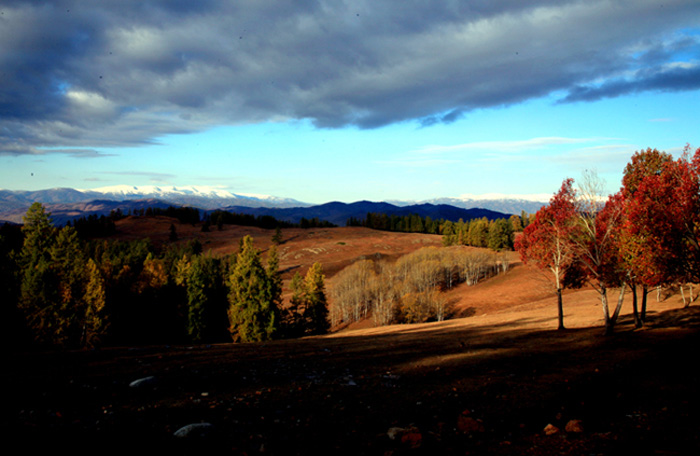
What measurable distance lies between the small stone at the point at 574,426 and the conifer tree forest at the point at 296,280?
42.1 feet

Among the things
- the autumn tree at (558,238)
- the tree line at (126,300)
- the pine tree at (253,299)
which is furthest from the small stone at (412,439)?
the pine tree at (253,299)

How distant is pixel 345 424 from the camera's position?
8992mm

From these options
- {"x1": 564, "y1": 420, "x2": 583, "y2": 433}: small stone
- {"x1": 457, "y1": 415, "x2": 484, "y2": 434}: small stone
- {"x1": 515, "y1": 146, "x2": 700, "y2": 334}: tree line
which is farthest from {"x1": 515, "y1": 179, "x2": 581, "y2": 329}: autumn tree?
{"x1": 457, "y1": 415, "x2": 484, "y2": 434}: small stone

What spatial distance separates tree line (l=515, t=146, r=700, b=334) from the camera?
15.9m

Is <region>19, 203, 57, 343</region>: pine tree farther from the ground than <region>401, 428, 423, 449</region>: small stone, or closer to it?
closer to it

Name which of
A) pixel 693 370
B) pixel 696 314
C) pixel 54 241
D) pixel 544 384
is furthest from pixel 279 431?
pixel 54 241

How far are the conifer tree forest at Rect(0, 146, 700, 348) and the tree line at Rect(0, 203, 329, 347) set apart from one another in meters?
0.13

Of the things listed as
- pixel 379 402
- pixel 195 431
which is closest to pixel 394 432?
pixel 379 402

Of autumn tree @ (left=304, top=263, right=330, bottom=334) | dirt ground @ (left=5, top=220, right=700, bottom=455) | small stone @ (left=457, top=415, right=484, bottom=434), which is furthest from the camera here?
autumn tree @ (left=304, top=263, right=330, bottom=334)

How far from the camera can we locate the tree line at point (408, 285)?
219 ft

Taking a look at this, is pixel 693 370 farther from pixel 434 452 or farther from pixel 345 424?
pixel 345 424

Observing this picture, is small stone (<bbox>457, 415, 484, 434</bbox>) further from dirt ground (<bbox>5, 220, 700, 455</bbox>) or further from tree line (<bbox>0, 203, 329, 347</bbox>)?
tree line (<bbox>0, 203, 329, 347</bbox>)

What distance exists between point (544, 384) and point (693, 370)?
5152 mm

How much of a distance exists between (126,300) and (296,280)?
26960 millimetres
